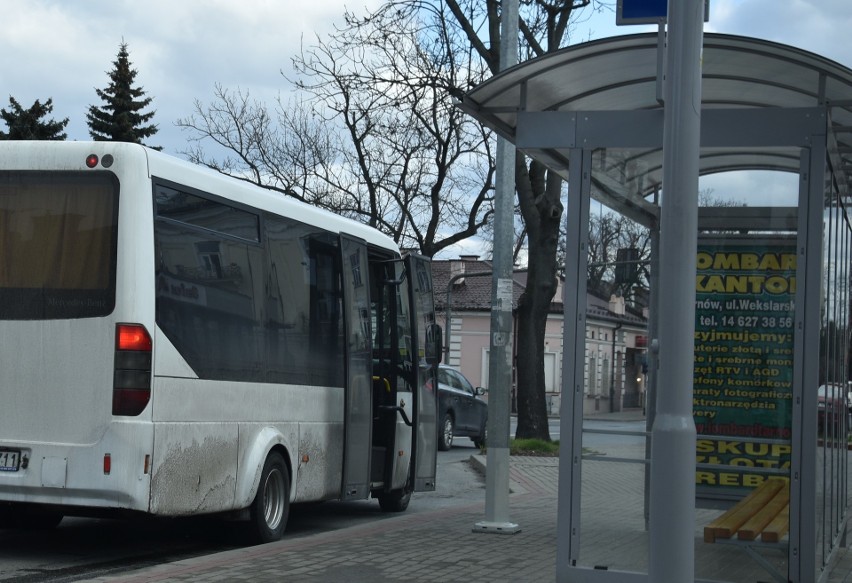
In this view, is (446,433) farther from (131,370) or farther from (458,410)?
(131,370)

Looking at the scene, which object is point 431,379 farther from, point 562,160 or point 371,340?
point 562,160

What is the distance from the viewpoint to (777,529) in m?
7.89

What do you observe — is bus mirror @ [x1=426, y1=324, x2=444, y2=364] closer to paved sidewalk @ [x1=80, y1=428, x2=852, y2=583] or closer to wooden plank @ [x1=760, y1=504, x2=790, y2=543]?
paved sidewalk @ [x1=80, y1=428, x2=852, y2=583]

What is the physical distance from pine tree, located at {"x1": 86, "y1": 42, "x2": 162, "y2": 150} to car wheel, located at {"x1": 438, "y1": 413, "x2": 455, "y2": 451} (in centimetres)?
3293

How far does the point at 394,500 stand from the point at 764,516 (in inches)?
251

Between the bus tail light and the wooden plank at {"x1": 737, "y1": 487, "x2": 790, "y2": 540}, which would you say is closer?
the wooden plank at {"x1": 737, "y1": 487, "x2": 790, "y2": 540}

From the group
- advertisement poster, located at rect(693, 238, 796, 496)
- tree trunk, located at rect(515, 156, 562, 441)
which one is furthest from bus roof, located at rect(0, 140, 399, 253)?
tree trunk, located at rect(515, 156, 562, 441)

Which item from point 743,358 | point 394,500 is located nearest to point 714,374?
point 743,358

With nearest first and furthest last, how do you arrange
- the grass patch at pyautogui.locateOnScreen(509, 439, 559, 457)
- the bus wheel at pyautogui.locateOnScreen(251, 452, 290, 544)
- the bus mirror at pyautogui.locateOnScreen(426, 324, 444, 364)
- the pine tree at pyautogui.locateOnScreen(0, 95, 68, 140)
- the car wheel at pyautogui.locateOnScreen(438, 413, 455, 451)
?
the bus wheel at pyautogui.locateOnScreen(251, 452, 290, 544) < the bus mirror at pyautogui.locateOnScreen(426, 324, 444, 364) < the grass patch at pyautogui.locateOnScreen(509, 439, 559, 457) < the car wheel at pyautogui.locateOnScreen(438, 413, 455, 451) < the pine tree at pyautogui.locateOnScreen(0, 95, 68, 140)

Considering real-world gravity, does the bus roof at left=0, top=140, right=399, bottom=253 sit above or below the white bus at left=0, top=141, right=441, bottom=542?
above

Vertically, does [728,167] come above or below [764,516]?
above

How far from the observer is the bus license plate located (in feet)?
29.1

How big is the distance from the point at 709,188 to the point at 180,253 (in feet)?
13.1

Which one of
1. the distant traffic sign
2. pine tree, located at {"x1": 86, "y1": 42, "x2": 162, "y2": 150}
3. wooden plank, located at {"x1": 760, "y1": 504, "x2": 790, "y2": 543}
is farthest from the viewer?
pine tree, located at {"x1": 86, "y1": 42, "x2": 162, "y2": 150}
